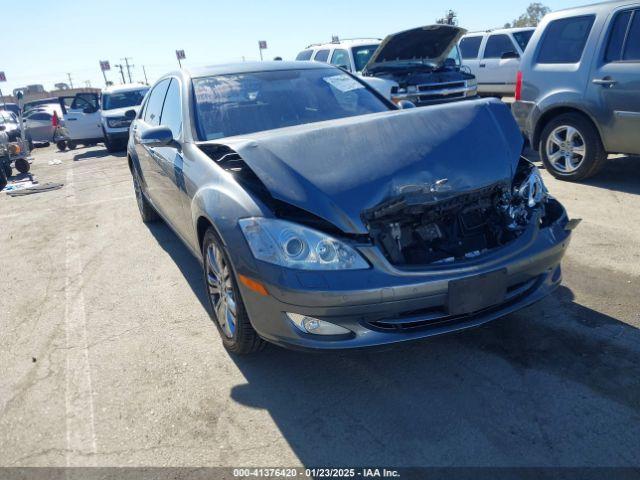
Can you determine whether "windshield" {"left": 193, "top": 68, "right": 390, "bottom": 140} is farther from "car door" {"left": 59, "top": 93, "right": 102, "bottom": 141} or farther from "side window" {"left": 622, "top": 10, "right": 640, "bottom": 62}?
"car door" {"left": 59, "top": 93, "right": 102, "bottom": 141}

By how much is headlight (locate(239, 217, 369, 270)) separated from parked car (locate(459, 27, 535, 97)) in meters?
12.5

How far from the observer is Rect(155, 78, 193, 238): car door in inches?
141

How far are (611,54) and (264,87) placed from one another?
163 inches

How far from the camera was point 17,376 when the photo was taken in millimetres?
3148

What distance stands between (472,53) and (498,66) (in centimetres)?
112

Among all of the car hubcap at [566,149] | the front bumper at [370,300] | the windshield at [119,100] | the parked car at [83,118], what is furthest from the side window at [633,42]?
the parked car at [83,118]

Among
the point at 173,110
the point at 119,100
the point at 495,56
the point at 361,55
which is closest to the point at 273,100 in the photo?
the point at 173,110

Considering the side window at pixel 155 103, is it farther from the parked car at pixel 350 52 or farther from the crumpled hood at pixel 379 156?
the parked car at pixel 350 52

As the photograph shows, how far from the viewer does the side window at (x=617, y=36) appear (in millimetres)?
5441

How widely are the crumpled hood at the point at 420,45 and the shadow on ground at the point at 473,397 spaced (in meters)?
7.19

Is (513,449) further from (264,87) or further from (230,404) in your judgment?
(264,87)

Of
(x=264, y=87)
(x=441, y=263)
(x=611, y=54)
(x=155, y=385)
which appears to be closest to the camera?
(x=441, y=263)

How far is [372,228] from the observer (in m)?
2.48

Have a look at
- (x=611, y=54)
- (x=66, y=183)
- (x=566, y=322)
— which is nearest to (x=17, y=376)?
(x=566, y=322)
